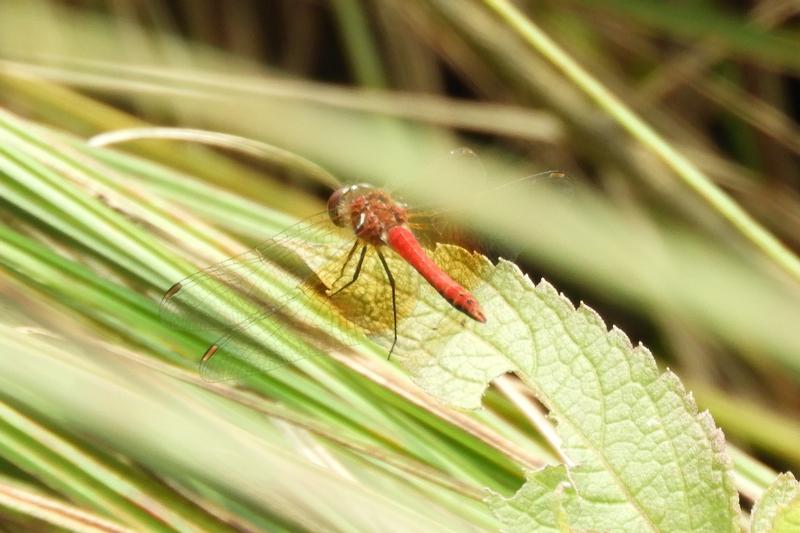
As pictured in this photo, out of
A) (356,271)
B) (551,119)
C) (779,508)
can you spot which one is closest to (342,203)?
(356,271)

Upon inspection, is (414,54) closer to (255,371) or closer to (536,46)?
(536,46)

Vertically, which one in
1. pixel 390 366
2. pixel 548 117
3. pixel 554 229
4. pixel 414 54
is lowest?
pixel 390 366

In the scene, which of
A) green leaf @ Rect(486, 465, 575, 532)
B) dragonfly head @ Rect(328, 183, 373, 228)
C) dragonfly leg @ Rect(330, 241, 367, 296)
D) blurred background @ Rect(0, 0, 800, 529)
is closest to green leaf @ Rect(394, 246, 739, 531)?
green leaf @ Rect(486, 465, 575, 532)

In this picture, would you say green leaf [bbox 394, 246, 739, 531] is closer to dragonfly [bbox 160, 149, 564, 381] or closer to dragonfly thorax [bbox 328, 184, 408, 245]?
dragonfly [bbox 160, 149, 564, 381]

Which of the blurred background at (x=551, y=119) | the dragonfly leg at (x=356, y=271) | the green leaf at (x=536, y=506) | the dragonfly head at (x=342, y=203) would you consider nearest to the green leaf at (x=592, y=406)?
the green leaf at (x=536, y=506)

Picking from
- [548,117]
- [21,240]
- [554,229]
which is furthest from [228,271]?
[548,117]

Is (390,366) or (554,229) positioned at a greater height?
(554,229)

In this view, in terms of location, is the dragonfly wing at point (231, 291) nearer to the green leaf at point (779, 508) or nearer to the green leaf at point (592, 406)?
the green leaf at point (592, 406)

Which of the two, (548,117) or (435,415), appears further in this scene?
(548,117)
